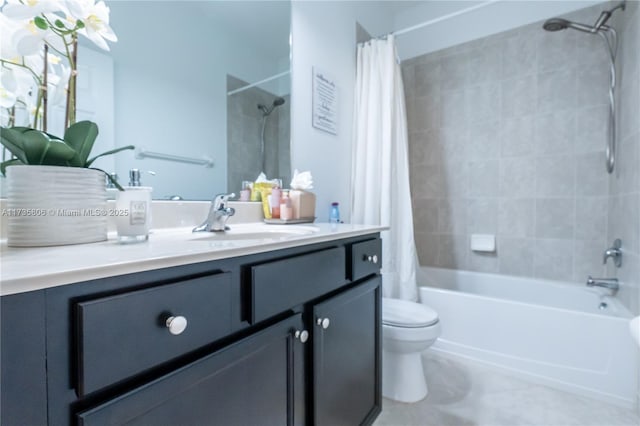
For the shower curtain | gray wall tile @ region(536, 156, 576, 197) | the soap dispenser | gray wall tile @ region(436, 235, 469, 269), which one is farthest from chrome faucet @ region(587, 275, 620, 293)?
the soap dispenser

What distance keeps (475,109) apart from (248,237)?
229cm

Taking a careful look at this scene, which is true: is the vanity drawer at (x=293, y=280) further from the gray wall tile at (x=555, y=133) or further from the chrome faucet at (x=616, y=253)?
the gray wall tile at (x=555, y=133)

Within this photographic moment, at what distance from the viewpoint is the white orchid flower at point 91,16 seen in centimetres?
71

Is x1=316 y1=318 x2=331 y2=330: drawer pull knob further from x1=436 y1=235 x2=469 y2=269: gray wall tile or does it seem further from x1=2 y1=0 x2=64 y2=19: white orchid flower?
x1=436 y1=235 x2=469 y2=269: gray wall tile

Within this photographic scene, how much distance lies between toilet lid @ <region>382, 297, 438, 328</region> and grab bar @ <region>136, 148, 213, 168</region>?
44.1 inches

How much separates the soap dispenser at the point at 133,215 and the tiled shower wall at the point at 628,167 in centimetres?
212

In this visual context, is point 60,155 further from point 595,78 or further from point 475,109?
point 595,78

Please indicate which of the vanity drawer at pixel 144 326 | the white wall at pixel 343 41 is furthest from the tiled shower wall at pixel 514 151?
the vanity drawer at pixel 144 326

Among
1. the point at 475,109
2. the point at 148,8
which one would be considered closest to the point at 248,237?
the point at 148,8

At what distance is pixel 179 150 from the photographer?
122cm

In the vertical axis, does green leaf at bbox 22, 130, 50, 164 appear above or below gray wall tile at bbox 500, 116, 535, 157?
below

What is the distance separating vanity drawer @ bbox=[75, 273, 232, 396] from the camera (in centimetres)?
43

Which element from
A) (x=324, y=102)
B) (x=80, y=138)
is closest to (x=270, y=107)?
(x=324, y=102)

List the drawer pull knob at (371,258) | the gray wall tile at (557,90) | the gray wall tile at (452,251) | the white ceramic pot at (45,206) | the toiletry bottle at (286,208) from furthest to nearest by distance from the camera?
the gray wall tile at (452,251) < the gray wall tile at (557,90) < the toiletry bottle at (286,208) < the drawer pull knob at (371,258) < the white ceramic pot at (45,206)
